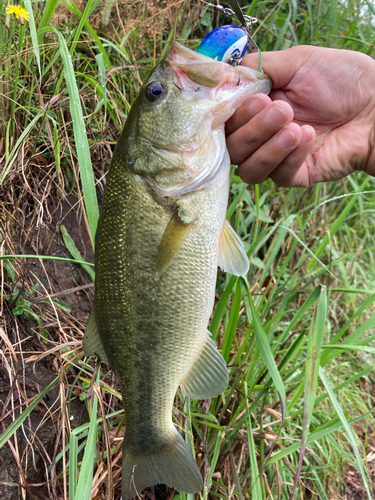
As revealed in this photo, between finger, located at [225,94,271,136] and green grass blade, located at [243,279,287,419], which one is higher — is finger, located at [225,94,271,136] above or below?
above

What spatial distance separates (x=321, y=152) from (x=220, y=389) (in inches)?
49.5

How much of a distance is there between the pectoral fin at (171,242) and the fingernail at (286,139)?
0.51 metres

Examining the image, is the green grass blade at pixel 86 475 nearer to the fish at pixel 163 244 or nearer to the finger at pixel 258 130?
the fish at pixel 163 244

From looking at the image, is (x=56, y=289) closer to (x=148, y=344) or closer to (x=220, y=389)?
(x=148, y=344)

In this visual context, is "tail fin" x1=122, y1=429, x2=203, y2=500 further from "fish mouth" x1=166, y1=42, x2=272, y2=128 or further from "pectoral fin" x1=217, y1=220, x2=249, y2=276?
"fish mouth" x1=166, y1=42, x2=272, y2=128

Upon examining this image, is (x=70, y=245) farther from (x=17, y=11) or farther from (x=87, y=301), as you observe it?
(x=17, y=11)

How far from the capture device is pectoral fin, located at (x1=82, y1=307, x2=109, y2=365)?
1.47m

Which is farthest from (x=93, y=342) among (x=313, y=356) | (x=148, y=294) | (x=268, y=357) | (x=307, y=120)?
(x=307, y=120)

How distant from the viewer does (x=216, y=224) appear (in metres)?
1.40

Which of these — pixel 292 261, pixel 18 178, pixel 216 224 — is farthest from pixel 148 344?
pixel 292 261

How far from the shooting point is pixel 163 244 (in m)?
1.31

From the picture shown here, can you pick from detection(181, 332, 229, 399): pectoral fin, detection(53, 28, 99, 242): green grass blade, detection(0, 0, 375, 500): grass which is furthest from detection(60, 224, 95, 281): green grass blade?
detection(181, 332, 229, 399): pectoral fin

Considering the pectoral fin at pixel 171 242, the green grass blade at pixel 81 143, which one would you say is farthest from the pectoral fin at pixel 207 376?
the green grass blade at pixel 81 143

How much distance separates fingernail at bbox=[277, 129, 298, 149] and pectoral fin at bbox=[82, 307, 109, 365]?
1.02m
